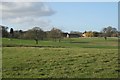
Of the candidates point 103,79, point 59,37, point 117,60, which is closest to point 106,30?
point 59,37

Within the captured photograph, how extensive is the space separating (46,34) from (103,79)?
70563 mm

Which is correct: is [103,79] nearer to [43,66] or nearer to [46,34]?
[43,66]

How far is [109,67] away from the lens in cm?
1355

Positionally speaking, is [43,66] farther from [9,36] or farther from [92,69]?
[9,36]

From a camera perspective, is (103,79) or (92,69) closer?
(103,79)

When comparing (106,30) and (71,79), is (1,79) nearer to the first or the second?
(71,79)

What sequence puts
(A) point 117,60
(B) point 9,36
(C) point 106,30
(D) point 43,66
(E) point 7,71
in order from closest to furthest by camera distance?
(E) point 7,71
(D) point 43,66
(A) point 117,60
(B) point 9,36
(C) point 106,30

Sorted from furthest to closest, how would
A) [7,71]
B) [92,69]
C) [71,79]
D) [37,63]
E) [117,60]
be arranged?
[117,60]
[37,63]
[92,69]
[7,71]
[71,79]

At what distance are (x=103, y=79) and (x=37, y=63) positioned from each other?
5771 millimetres

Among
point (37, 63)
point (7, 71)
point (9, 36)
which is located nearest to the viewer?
point (7, 71)

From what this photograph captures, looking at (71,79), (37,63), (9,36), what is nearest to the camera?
(71,79)

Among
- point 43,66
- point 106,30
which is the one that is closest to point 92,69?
point 43,66

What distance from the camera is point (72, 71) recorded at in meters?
12.4

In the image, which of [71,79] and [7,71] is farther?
[7,71]
